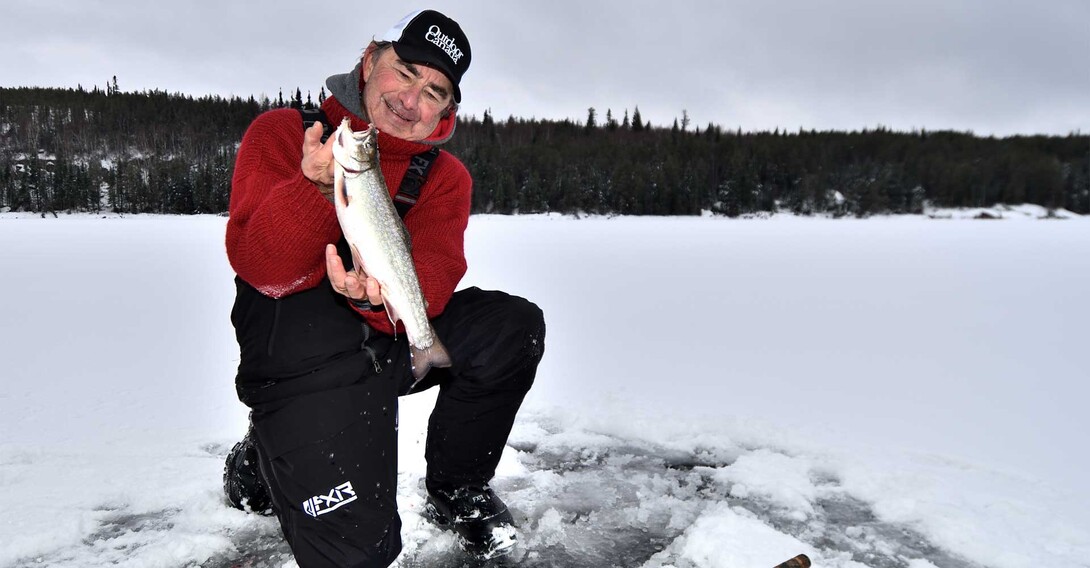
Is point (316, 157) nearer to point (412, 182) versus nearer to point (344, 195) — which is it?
point (344, 195)

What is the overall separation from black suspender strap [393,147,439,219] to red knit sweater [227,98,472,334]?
0.03m

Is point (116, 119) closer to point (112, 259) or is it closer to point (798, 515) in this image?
point (112, 259)

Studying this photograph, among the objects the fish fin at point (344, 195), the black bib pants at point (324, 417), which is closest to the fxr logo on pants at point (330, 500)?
the black bib pants at point (324, 417)

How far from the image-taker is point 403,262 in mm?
2121

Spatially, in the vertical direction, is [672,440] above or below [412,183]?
below

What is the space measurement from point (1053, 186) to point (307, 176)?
98.3 meters

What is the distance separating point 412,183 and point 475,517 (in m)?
1.46

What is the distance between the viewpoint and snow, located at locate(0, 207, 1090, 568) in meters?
2.53

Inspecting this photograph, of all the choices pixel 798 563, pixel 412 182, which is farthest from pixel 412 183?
pixel 798 563

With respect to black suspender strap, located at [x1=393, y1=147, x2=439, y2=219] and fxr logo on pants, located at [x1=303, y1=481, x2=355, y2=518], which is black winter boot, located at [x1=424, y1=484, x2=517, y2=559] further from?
black suspender strap, located at [x1=393, y1=147, x2=439, y2=219]

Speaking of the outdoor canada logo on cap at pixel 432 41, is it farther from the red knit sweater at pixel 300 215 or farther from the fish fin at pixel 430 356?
the fish fin at pixel 430 356

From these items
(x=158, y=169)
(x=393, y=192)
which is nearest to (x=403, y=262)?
(x=393, y=192)

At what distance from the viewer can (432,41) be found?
268 centimetres

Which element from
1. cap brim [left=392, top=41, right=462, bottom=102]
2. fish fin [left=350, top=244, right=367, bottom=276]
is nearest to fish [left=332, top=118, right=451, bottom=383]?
fish fin [left=350, top=244, right=367, bottom=276]
